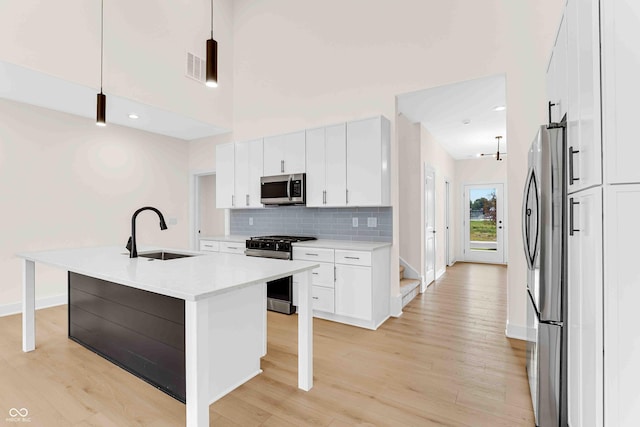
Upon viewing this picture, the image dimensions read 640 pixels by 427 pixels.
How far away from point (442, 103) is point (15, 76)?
4.87 m

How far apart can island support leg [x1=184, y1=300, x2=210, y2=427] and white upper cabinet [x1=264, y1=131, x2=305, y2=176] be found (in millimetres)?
2772

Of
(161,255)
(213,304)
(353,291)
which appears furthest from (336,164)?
(213,304)

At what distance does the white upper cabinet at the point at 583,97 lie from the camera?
1172mm

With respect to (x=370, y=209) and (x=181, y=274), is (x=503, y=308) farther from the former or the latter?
(x=181, y=274)

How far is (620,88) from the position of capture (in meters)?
1.09

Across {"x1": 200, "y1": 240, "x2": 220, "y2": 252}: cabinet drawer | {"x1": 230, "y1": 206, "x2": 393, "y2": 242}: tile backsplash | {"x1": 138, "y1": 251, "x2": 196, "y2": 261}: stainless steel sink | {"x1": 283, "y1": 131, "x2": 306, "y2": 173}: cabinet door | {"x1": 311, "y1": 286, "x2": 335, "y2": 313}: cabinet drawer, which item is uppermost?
{"x1": 283, "y1": 131, "x2": 306, "y2": 173}: cabinet door

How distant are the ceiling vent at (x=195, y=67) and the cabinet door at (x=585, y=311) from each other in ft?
15.9

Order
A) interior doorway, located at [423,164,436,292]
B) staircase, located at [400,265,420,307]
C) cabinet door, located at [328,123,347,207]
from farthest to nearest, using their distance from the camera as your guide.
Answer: interior doorway, located at [423,164,436,292] → staircase, located at [400,265,420,307] → cabinet door, located at [328,123,347,207]

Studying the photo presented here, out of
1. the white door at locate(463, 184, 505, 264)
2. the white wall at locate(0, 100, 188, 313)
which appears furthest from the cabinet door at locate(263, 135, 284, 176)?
the white door at locate(463, 184, 505, 264)

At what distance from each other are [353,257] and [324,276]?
445 mm

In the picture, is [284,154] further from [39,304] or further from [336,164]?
[39,304]

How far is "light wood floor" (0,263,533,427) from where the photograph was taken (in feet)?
6.13

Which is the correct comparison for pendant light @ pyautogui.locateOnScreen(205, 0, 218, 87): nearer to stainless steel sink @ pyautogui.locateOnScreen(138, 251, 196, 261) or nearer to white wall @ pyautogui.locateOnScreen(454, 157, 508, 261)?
stainless steel sink @ pyautogui.locateOnScreen(138, 251, 196, 261)

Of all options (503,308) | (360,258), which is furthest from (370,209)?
(503,308)
